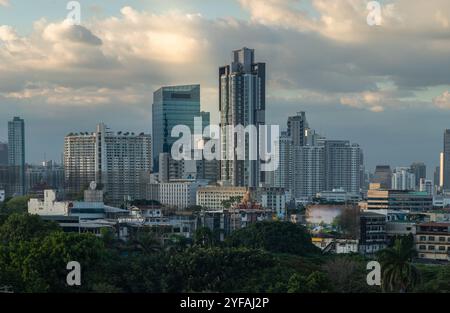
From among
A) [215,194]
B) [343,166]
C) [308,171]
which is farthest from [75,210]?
[343,166]

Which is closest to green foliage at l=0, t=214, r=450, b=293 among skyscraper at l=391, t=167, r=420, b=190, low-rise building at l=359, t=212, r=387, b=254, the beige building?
low-rise building at l=359, t=212, r=387, b=254

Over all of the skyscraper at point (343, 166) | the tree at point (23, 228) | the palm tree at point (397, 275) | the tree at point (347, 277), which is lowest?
the tree at point (347, 277)

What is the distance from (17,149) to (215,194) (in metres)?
12.6

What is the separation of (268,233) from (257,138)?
24.2 metres

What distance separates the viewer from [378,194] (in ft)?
108

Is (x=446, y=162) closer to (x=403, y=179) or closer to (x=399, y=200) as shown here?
(x=403, y=179)

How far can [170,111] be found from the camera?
44.0 m

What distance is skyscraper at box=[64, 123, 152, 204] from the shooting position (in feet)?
119

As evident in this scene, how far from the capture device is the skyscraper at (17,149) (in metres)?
39.9

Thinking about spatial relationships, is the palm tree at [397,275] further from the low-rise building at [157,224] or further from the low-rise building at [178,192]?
the low-rise building at [178,192]

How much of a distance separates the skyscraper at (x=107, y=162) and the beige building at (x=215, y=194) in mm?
3129

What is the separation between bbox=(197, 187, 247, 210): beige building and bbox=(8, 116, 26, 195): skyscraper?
8845mm

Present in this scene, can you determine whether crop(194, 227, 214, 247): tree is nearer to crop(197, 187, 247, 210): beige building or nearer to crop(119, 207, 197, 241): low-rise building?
crop(119, 207, 197, 241): low-rise building

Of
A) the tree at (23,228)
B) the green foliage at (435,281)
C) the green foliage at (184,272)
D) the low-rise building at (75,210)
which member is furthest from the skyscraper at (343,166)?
the green foliage at (184,272)
